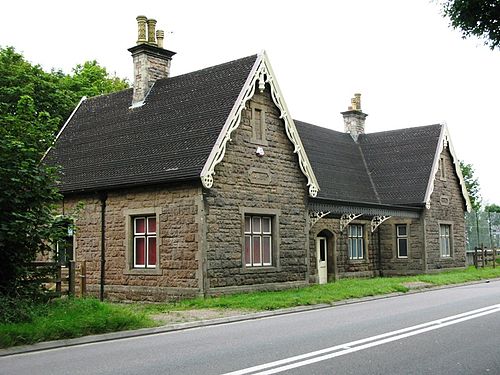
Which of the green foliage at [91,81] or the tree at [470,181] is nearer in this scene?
the green foliage at [91,81]

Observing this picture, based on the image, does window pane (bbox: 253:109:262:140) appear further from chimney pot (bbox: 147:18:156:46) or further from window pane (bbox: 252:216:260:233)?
chimney pot (bbox: 147:18:156:46)

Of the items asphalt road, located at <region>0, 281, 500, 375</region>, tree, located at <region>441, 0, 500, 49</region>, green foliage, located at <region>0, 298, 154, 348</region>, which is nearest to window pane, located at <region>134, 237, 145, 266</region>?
green foliage, located at <region>0, 298, 154, 348</region>

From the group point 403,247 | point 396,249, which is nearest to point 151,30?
point 396,249

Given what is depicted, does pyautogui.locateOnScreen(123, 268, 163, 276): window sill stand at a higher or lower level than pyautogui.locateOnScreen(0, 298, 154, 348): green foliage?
higher

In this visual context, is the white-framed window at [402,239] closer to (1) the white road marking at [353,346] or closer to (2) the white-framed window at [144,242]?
(2) the white-framed window at [144,242]

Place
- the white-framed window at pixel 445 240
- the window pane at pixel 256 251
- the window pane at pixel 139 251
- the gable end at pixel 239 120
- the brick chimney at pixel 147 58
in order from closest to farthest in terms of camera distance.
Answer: the gable end at pixel 239 120
the window pane at pixel 139 251
the window pane at pixel 256 251
the brick chimney at pixel 147 58
the white-framed window at pixel 445 240

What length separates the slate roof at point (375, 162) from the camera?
3122 centimetres

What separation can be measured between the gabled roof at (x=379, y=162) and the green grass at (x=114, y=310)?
9289mm

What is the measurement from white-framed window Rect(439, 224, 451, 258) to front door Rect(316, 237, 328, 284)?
8491 millimetres

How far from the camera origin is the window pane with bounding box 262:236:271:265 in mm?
21797

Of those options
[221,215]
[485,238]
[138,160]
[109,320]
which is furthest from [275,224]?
[485,238]

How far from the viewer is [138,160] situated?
21.5m

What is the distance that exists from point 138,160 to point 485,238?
31.1 metres

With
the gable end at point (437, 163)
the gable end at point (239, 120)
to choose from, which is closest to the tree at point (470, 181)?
the gable end at point (437, 163)
